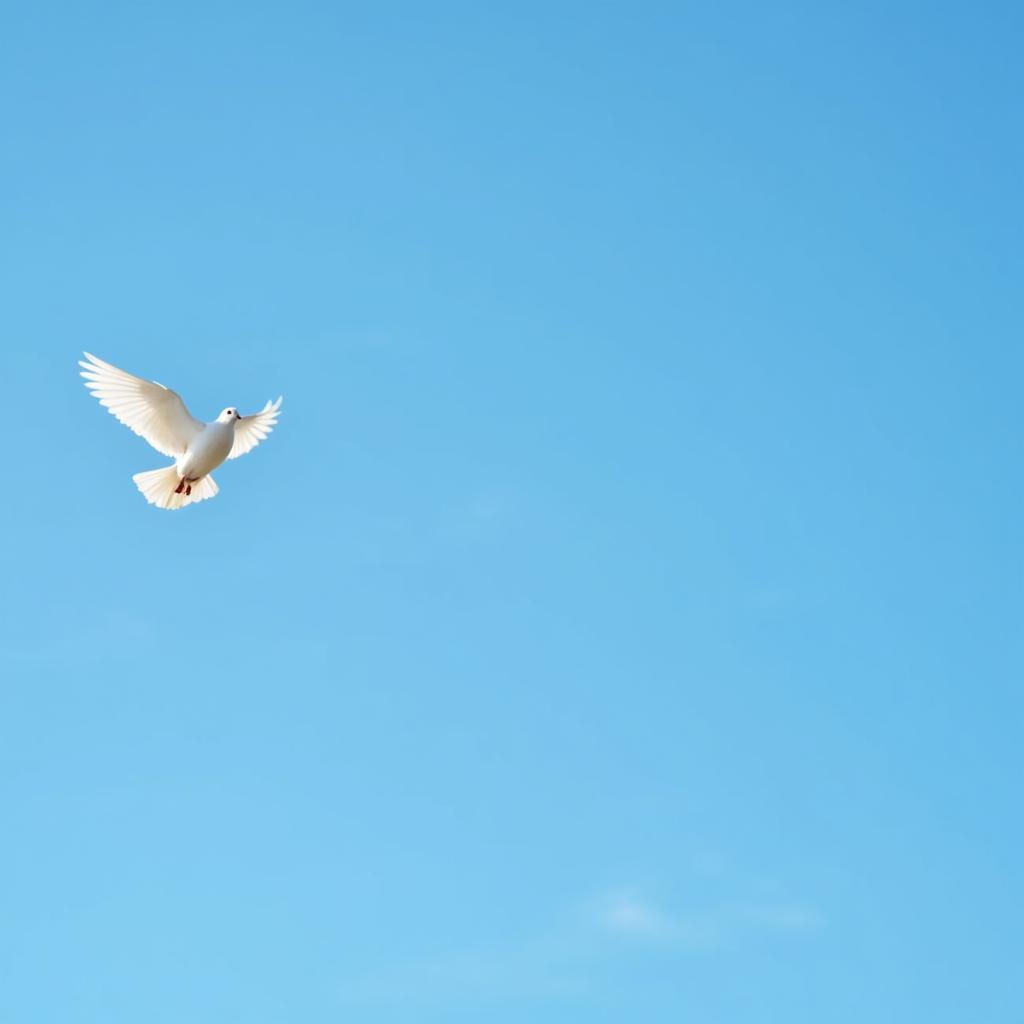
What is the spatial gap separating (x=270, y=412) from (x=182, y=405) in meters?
2.31

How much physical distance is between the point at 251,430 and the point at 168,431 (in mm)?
2371

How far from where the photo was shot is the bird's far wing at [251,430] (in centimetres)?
4734

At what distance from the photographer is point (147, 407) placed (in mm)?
45750

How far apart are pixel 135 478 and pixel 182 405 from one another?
1.77m

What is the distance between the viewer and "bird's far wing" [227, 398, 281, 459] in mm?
47344

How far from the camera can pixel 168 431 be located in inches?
1813

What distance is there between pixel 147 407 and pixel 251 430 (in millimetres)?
2879

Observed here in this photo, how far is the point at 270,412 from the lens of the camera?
4738cm

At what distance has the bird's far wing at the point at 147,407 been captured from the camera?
45438 millimetres

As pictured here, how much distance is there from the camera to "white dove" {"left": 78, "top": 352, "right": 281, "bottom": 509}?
148ft

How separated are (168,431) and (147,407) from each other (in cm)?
69

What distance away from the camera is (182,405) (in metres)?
45.7

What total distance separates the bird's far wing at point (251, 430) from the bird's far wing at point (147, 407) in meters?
1.51

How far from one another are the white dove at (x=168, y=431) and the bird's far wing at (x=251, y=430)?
1.20 m
